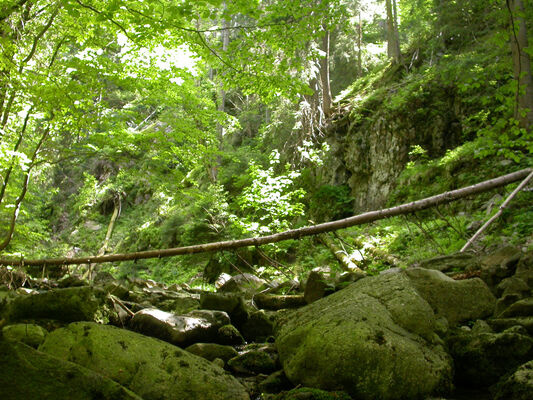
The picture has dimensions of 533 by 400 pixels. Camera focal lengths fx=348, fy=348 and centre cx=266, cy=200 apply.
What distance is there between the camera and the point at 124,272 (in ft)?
52.1

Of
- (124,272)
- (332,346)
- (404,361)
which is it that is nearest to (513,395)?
(404,361)

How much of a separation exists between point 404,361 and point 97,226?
26992mm

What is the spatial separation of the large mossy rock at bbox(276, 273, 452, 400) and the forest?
0.03 m

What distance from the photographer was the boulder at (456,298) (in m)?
3.86

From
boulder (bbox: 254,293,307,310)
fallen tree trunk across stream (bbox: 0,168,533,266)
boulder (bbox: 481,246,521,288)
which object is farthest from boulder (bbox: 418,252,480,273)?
boulder (bbox: 254,293,307,310)

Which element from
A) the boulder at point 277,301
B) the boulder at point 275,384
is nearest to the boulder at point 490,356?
the boulder at point 275,384

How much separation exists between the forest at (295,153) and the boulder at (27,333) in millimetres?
515

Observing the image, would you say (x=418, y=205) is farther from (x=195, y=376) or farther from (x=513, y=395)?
(x=195, y=376)

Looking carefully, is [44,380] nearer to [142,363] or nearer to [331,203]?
[142,363]

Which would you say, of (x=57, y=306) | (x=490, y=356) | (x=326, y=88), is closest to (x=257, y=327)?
(x=57, y=306)

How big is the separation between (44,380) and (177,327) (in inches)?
102

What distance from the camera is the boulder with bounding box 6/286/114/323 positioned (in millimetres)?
3699

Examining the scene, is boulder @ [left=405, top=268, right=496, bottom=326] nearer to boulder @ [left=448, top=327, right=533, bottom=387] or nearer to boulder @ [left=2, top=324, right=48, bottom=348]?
boulder @ [left=448, top=327, right=533, bottom=387]

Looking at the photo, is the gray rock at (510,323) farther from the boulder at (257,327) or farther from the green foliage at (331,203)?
the green foliage at (331,203)
